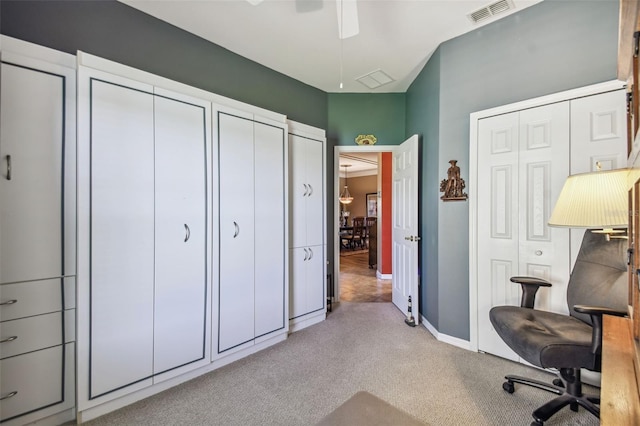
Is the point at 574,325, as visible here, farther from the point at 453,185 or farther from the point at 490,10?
the point at 490,10

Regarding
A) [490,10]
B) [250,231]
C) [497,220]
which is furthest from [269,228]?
[490,10]

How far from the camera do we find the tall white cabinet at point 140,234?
1.74 m

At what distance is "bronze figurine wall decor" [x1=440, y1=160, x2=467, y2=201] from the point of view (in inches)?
106

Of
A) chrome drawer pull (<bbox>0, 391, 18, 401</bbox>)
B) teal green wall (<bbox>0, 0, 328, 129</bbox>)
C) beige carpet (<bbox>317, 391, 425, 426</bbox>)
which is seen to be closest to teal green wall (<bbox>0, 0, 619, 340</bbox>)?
teal green wall (<bbox>0, 0, 328, 129</bbox>)

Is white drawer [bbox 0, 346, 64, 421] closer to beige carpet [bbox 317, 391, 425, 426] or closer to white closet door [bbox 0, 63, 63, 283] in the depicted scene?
white closet door [bbox 0, 63, 63, 283]

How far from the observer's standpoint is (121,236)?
184 centimetres

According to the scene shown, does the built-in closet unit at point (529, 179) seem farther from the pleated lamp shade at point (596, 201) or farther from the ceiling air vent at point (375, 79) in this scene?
the ceiling air vent at point (375, 79)

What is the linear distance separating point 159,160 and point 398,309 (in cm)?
313

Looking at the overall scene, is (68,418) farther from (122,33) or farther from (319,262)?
(122,33)

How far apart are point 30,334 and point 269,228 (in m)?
1.64

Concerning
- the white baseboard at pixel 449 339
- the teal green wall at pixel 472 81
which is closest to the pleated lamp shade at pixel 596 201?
the teal green wall at pixel 472 81

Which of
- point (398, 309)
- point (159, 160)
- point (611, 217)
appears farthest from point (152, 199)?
point (398, 309)

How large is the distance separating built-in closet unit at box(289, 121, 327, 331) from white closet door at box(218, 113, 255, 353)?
576mm

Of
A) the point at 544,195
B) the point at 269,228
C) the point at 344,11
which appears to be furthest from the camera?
the point at 269,228
